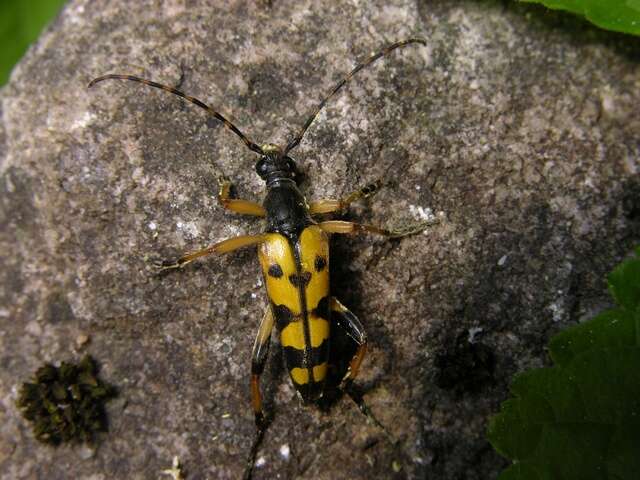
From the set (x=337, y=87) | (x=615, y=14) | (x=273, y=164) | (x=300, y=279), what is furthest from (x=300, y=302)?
(x=615, y=14)

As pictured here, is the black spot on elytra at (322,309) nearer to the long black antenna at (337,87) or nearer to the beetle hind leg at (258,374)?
the beetle hind leg at (258,374)

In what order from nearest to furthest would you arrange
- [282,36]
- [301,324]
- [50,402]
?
1. [301,324]
2. [50,402]
3. [282,36]

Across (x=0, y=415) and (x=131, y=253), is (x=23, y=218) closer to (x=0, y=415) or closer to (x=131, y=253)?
(x=131, y=253)

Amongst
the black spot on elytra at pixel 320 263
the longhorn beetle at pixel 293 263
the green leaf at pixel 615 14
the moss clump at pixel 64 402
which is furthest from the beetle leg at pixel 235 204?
the green leaf at pixel 615 14

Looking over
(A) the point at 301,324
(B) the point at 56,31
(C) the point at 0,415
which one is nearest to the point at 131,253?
(A) the point at 301,324

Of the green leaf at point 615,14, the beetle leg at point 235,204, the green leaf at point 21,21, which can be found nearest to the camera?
the green leaf at point 615,14

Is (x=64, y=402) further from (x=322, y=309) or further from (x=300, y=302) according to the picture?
(x=322, y=309)
